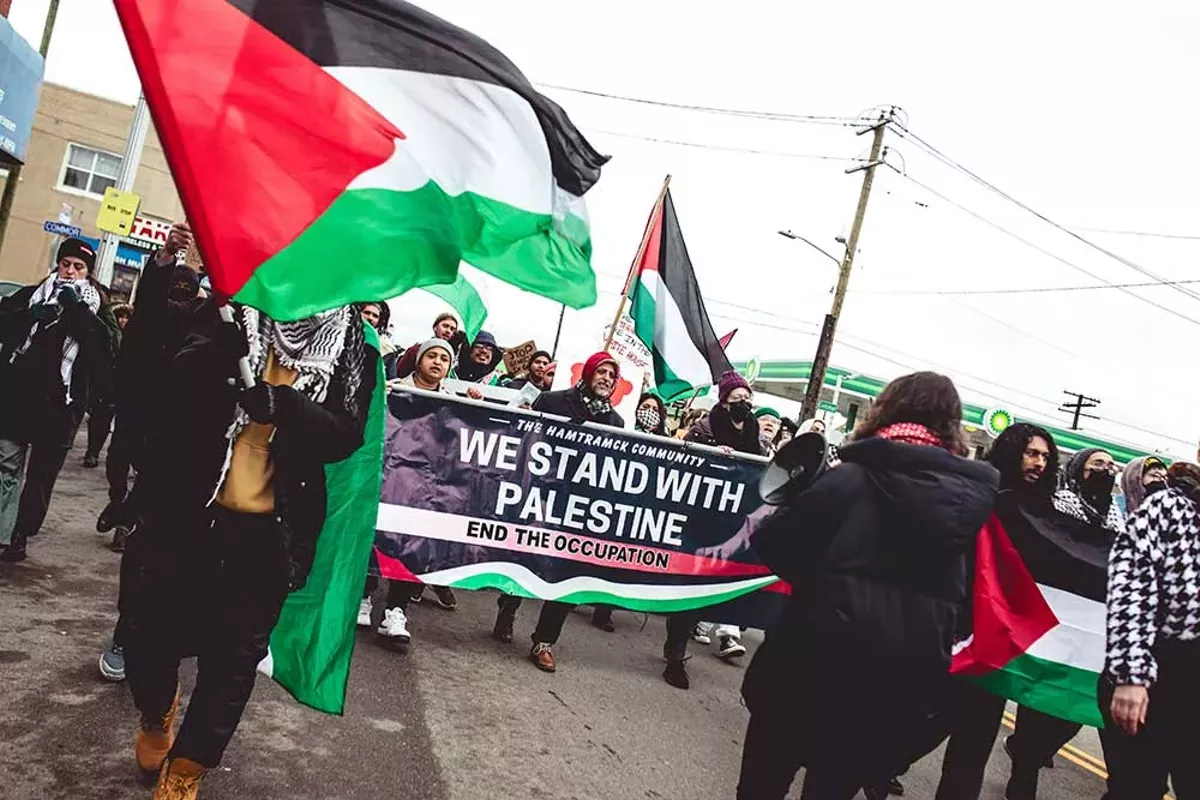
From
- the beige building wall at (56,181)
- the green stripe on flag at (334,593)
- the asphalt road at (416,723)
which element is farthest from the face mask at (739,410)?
the beige building wall at (56,181)

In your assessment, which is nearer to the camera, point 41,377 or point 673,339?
point 41,377

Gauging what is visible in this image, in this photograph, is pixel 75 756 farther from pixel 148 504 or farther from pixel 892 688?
pixel 892 688

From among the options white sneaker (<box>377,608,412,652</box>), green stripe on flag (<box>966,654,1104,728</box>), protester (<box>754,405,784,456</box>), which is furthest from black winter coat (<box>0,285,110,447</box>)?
green stripe on flag (<box>966,654,1104,728</box>)

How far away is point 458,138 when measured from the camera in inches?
128

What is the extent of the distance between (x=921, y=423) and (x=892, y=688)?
79 centimetres

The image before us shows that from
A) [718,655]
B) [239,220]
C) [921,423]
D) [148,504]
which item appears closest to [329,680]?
[148,504]

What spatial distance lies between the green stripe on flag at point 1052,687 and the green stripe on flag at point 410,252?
9.64ft

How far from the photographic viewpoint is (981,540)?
445cm

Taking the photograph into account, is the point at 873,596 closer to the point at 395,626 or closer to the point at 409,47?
the point at 409,47

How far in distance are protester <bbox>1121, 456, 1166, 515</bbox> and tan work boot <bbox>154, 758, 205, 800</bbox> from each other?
3975 millimetres

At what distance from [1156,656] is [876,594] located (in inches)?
51.0

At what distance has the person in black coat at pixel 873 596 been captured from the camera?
2.62m

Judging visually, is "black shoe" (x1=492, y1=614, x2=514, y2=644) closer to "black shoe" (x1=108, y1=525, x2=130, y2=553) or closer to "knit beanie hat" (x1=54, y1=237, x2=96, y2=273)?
"black shoe" (x1=108, y1=525, x2=130, y2=553)

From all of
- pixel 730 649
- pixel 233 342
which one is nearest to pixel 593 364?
pixel 730 649
